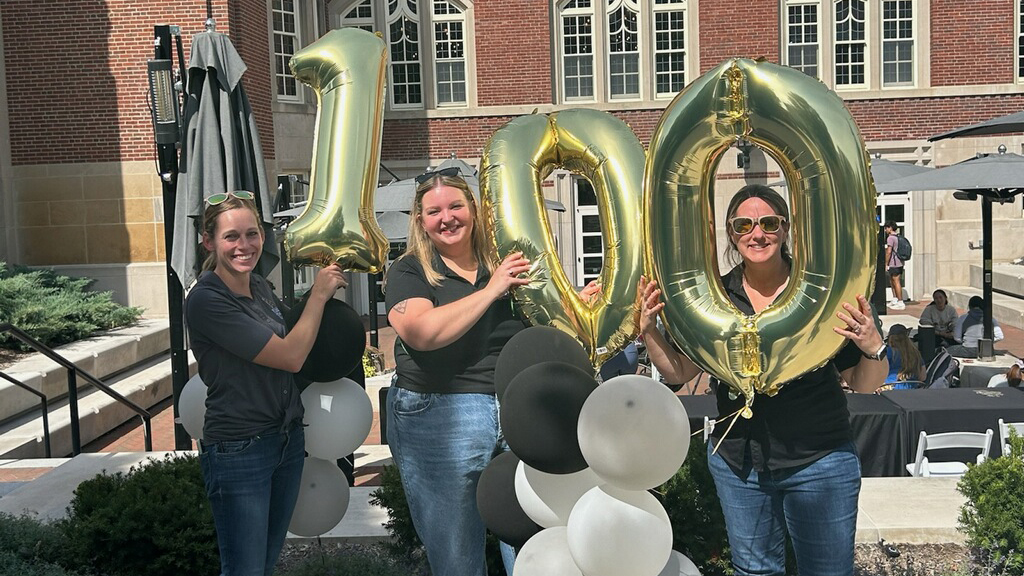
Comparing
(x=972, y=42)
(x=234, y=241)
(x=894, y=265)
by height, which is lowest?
(x=894, y=265)

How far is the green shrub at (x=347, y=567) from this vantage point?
13.0 feet

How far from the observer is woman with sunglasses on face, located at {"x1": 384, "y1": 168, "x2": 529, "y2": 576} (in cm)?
290

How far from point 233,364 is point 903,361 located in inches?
268

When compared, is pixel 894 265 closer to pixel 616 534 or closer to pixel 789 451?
pixel 789 451

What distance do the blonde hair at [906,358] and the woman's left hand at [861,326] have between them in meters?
6.10

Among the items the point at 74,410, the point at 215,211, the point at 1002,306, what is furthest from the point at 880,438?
the point at 1002,306

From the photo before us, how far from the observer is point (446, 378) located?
2.91 meters

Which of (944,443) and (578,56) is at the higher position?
(578,56)

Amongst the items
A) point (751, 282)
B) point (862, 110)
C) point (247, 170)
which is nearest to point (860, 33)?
point (862, 110)

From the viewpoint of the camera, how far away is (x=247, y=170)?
6289 mm

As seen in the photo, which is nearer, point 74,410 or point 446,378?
point 446,378

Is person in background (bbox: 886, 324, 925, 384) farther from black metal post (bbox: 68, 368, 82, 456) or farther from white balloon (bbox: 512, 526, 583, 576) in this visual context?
black metal post (bbox: 68, 368, 82, 456)

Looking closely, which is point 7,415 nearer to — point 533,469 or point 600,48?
point 533,469

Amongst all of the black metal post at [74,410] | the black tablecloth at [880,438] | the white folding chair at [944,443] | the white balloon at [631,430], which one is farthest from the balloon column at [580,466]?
the black metal post at [74,410]
